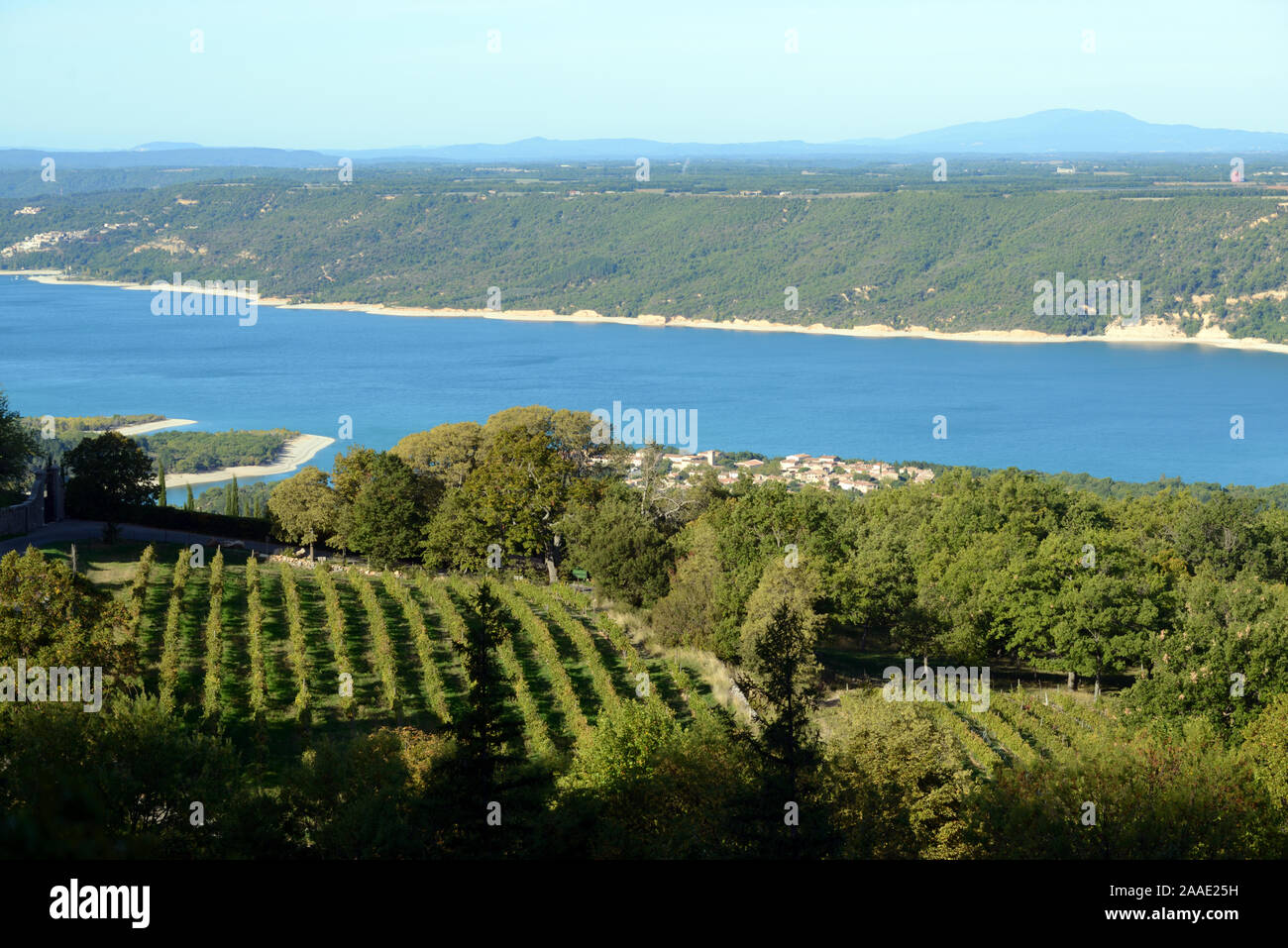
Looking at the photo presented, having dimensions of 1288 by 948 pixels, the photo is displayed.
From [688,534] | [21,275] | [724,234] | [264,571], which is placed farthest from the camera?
[21,275]

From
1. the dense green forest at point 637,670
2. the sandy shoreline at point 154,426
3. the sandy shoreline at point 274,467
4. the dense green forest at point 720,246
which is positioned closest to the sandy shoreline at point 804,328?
the dense green forest at point 720,246

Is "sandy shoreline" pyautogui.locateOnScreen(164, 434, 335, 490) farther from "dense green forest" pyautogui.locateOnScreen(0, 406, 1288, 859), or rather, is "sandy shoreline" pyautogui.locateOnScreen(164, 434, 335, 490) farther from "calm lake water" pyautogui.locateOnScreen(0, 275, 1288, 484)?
"dense green forest" pyautogui.locateOnScreen(0, 406, 1288, 859)

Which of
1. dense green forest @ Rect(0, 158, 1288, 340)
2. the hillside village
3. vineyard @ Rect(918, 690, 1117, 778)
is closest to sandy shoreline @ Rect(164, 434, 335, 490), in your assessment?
the hillside village

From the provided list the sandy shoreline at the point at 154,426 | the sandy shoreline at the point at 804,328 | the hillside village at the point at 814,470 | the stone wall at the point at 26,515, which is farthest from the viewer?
the sandy shoreline at the point at 804,328

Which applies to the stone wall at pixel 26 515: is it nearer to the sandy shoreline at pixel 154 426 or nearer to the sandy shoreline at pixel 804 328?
the sandy shoreline at pixel 154 426

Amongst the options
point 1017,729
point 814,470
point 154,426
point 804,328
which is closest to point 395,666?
point 1017,729
